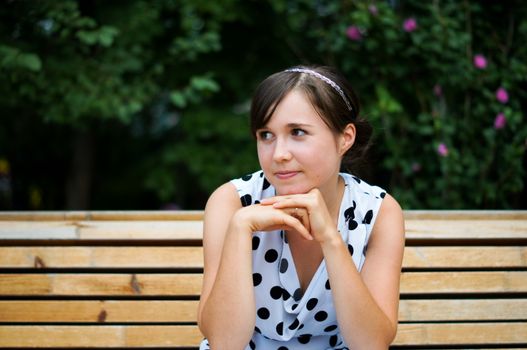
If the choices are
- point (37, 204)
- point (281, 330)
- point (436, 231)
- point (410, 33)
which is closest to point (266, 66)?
point (410, 33)

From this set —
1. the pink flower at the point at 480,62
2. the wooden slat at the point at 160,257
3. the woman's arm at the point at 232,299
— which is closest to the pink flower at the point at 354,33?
the pink flower at the point at 480,62

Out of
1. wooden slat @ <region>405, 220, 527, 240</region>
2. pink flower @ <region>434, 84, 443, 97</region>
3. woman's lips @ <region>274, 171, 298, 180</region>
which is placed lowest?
wooden slat @ <region>405, 220, 527, 240</region>

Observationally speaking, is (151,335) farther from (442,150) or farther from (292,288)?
(442,150)

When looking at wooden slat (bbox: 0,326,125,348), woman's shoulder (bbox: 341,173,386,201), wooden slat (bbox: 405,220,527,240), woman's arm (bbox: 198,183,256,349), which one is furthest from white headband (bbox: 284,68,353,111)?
wooden slat (bbox: 0,326,125,348)

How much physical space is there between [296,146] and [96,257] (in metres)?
1.04

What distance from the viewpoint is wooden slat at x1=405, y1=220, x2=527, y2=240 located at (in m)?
2.50

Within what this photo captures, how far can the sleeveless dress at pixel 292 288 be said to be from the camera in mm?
2102

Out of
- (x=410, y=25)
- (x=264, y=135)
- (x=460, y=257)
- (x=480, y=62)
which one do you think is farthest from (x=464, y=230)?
(x=410, y=25)

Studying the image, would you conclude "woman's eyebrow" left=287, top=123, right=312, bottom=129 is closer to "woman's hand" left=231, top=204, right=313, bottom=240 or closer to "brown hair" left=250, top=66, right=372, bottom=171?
"brown hair" left=250, top=66, right=372, bottom=171

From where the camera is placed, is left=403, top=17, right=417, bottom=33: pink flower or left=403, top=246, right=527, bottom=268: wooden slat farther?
left=403, top=17, right=417, bottom=33: pink flower

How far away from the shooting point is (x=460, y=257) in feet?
8.21

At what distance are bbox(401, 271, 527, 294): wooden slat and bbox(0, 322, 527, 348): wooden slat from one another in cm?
14

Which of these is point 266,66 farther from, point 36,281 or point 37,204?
point 37,204

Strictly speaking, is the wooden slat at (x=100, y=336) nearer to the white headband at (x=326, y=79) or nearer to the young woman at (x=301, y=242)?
the young woman at (x=301, y=242)
